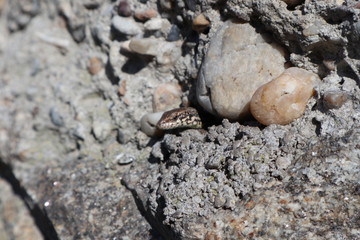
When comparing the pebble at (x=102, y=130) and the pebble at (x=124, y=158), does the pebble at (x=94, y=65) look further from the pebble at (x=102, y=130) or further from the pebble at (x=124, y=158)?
the pebble at (x=124, y=158)

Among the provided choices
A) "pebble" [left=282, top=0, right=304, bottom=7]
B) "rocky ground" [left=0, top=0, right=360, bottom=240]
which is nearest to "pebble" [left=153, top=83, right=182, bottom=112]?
"rocky ground" [left=0, top=0, right=360, bottom=240]

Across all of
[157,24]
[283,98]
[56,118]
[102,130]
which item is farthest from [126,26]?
[283,98]

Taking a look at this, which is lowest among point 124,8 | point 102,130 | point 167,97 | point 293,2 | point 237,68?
point 102,130

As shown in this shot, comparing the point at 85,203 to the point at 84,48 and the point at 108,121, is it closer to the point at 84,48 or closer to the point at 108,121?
the point at 108,121

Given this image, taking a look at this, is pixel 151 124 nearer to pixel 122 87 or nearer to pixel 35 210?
pixel 122 87

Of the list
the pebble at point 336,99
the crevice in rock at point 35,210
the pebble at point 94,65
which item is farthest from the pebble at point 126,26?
the pebble at point 336,99

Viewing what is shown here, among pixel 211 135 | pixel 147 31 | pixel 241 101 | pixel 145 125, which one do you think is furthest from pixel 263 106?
pixel 147 31
